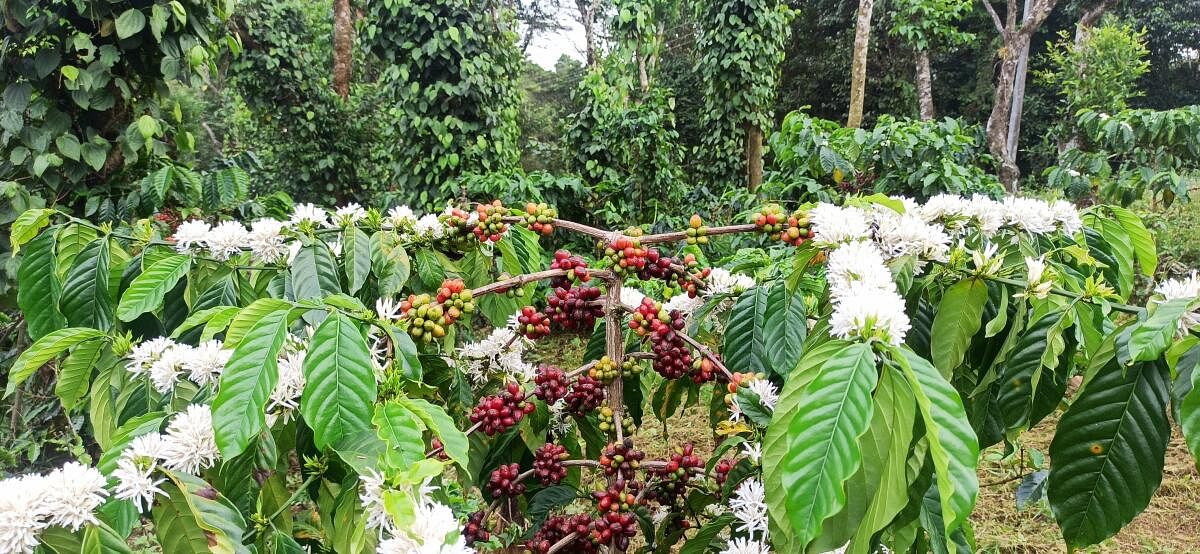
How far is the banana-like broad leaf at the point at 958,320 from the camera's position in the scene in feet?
2.52

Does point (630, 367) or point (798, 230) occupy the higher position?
point (798, 230)

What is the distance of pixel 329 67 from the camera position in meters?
7.62

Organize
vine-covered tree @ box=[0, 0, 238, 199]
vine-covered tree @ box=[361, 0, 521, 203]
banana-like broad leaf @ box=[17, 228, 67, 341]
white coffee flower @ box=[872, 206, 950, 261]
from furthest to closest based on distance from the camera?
vine-covered tree @ box=[361, 0, 521, 203] < vine-covered tree @ box=[0, 0, 238, 199] < banana-like broad leaf @ box=[17, 228, 67, 341] < white coffee flower @ box=[872, 206, 950, 261]

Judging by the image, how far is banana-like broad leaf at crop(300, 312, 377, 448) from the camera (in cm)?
62

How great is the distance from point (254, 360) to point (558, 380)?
0.45 meters

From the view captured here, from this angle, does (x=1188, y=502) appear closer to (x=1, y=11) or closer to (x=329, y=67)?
(x=1, y=11)

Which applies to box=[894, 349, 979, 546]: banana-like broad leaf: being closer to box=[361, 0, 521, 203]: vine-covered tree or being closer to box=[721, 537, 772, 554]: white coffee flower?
box=[721, 537, 772, 554]: white coffee flower

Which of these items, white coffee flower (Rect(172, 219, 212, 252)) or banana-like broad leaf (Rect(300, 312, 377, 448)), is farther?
white coffee flower (Rect(172, 219, 212, 252))

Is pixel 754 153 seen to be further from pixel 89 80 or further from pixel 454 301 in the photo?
pixel 454 301

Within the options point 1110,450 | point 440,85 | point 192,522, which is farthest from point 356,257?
point 440,85

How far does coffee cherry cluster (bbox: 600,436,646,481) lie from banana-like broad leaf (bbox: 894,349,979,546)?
0.47 meters

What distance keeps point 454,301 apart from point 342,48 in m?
6.43

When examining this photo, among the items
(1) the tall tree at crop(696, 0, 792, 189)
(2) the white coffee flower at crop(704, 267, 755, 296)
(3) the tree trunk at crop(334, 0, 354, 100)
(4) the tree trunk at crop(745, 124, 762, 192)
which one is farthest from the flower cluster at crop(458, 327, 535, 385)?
(3) the tree trunk at crop(334, 0, 354, 100)

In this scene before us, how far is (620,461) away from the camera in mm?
940
